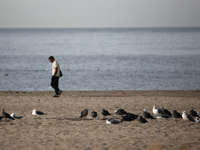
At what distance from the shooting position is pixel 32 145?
862 centimetres

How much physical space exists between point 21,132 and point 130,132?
3.59 meters

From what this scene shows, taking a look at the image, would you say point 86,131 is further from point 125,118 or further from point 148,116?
point 148,116

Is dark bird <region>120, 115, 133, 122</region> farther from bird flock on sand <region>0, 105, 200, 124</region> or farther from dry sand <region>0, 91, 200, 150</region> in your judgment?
dry sand <region>0, 91, 200, 150</region>

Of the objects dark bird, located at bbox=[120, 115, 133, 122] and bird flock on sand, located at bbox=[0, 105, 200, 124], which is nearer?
bird flock on sand, located at bbox=[0, 105, 200, 124]

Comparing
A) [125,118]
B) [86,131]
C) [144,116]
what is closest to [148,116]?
[144,116]

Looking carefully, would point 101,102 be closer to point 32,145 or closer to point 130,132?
point 130,132

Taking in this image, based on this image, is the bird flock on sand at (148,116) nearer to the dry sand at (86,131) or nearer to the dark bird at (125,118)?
the dark bird at (125,118)

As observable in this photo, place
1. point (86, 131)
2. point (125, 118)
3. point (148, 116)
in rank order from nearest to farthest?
1. point (86, 131)
2. point (125, 118)
3. point (148, 116)

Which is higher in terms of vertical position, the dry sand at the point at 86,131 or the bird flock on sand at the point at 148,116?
the bird flock on sand at the point at 148,116

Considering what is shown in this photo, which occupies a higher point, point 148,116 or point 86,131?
point 148,116

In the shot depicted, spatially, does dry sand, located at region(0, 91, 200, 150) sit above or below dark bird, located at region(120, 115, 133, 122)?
below

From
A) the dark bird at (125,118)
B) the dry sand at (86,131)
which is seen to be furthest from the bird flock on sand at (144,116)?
the dry sand at (86,131)

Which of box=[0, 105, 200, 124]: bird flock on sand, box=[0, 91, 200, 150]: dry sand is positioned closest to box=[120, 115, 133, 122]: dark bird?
box=[0, 105, 200, 124]: bird flock on sand

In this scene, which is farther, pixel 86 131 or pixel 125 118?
pixel 125 118
